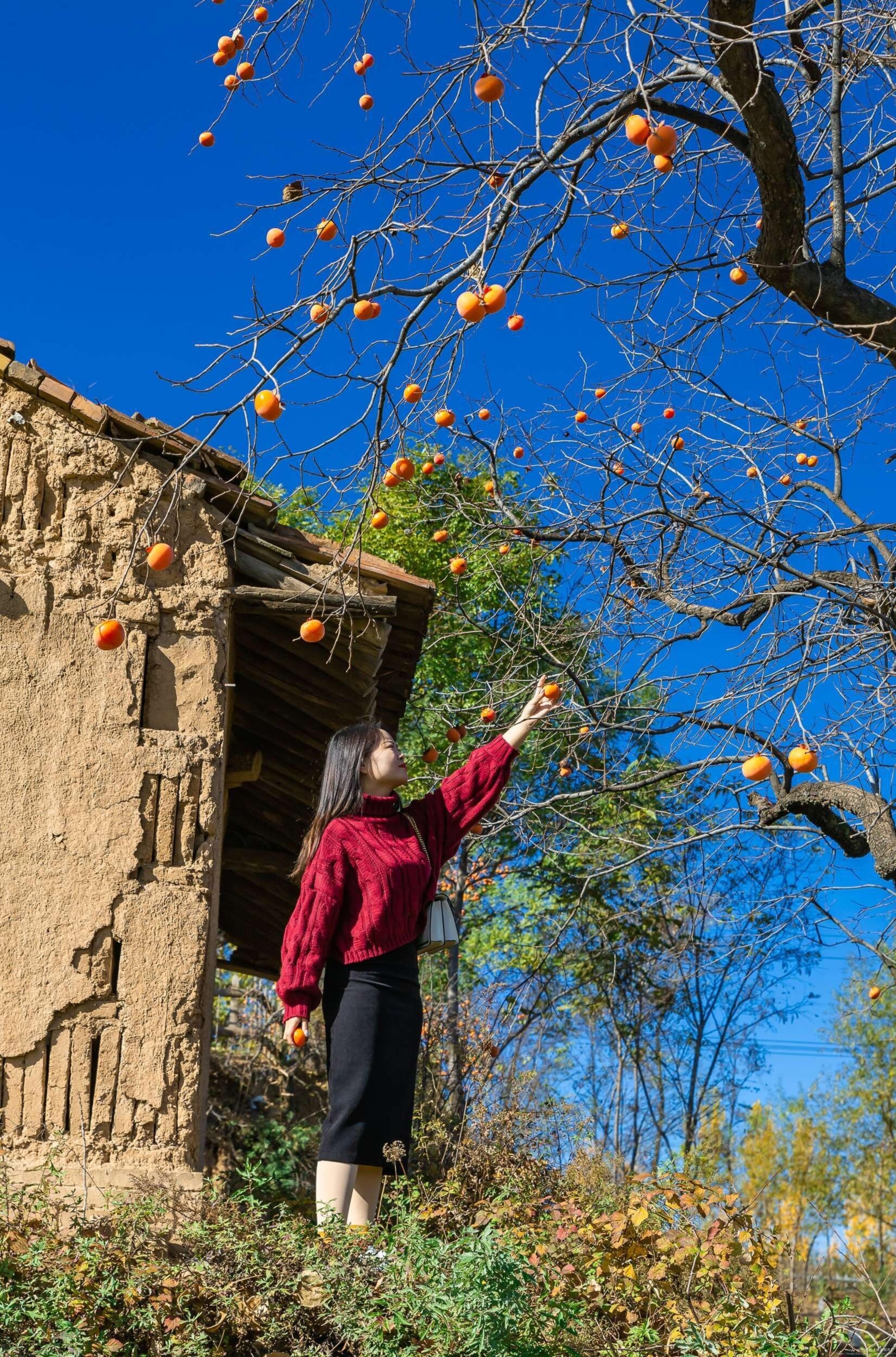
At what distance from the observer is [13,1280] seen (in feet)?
8.30

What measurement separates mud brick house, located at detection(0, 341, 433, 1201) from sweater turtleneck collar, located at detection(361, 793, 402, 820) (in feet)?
1.87

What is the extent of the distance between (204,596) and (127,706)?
0.47 meters

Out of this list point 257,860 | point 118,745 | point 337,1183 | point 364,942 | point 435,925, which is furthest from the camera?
point 257,860

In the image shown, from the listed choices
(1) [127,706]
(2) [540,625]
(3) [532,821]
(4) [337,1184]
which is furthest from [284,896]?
(4) [337,1184]

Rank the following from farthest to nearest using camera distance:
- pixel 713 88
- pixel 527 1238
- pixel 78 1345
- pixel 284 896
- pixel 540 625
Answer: pixel 284 896 → pixel 540 625 → pixel 713 88 → pixel 527 1238 → pixel 78 1345

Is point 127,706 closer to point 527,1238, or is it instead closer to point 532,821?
point 527,1238

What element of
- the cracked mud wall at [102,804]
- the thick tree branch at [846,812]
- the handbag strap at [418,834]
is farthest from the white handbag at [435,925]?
Result: the thick tree branch at [846,812]

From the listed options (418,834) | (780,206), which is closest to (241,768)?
(418,834)

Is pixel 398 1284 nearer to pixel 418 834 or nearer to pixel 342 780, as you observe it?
pixel 418 834

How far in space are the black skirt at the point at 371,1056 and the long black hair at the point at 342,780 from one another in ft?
1.33

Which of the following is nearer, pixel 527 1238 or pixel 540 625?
pixel 527 1238

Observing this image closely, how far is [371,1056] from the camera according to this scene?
10.5 feet

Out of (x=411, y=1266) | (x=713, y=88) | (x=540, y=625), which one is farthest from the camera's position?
(x=540, y=625)

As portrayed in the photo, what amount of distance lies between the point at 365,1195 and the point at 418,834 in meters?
1.01
